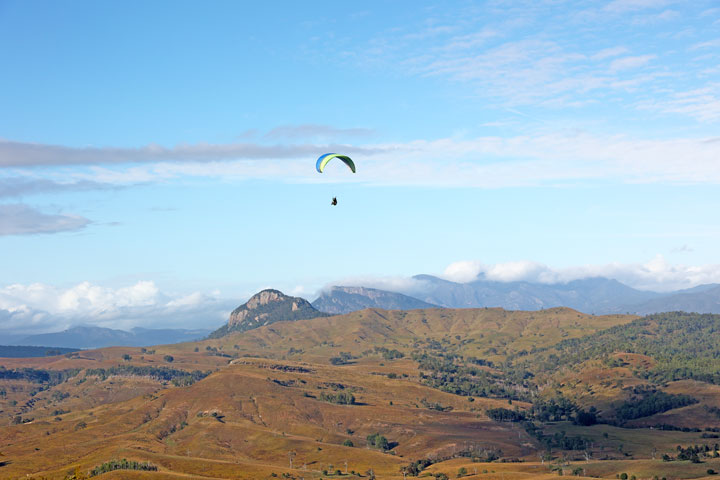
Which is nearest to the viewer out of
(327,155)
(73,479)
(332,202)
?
(73,479)

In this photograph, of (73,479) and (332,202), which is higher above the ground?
(332,202)

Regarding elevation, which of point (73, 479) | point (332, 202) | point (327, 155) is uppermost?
point (327, 155)

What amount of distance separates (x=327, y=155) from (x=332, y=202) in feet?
51.0

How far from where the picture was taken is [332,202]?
163125 mm

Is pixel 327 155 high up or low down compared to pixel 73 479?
up

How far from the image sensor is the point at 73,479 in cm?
12962

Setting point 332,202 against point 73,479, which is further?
point 332,202

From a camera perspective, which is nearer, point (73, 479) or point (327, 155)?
point (73, 479)

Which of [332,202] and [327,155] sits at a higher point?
[327,155]

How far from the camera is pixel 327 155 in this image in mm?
173625

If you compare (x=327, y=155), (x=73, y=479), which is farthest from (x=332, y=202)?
(x=73, y=479)

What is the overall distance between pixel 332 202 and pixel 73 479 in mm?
73761

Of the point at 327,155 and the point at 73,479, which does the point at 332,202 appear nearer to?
the point at 327,155

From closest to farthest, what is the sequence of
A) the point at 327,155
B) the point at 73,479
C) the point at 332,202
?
the point at 73,479
the point at 332,202
the point at 327,155
